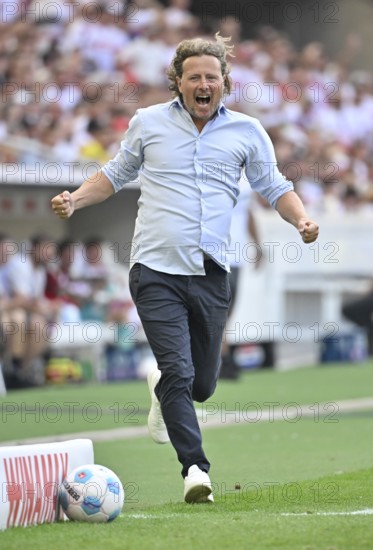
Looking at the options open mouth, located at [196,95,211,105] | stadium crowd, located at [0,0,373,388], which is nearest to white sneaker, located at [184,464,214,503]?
open mouth, located at [196,95,211,105]

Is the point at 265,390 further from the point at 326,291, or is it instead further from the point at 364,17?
the point at 364,17

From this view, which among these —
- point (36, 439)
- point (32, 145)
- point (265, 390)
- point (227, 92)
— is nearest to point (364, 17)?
point (32, 145)

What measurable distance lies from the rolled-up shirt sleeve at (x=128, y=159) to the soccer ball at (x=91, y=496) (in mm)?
1557

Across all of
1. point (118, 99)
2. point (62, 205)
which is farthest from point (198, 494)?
point (118, 99)

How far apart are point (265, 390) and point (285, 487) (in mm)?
7012

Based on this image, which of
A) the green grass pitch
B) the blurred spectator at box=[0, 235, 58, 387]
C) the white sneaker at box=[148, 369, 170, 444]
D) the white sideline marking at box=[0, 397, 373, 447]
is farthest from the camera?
the blurred spectator at box=[0, 235, 58, 387]

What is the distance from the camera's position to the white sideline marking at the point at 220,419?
9352mm

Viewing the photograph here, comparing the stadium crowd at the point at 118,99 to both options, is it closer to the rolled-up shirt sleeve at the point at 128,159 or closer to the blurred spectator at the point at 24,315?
the blurred spectator at the point at 24,315

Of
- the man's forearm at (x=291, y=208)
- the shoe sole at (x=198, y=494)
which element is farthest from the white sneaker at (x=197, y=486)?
the man's forearm at (x=291, y=208)

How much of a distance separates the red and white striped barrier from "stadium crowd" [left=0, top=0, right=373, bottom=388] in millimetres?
8043

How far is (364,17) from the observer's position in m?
28.8

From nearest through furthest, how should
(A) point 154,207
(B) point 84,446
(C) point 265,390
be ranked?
(B) point 84,446 < (A) point 154,207 < (C) point 265,390

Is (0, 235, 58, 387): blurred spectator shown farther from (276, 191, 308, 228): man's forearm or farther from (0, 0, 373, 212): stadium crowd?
(276, 191, 308, 228): man's forearm

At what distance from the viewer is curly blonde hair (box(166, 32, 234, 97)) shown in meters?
6.24
